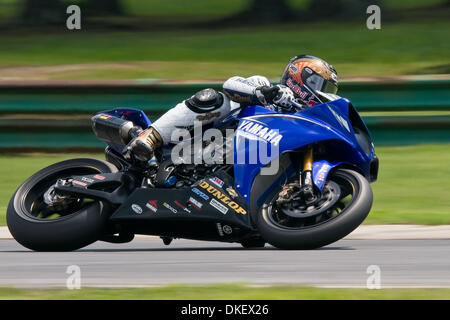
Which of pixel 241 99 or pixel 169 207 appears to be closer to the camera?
pixel 169 207

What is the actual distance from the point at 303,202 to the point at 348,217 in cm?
36

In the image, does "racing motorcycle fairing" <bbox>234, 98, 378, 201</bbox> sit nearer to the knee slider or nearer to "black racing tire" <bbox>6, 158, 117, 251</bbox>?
the knee slider

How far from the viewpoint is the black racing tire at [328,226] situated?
6.78 m

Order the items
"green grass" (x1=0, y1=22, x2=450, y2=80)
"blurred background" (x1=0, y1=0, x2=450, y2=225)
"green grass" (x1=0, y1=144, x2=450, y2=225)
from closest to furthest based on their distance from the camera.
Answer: "green grass" (x1=0, y1=144, x2=450, y2=225), "blurred background" (x1=0, y1=0, x2=450, y2=225), "green grass" (x1=0, y1=22, x2=450, y2=80)

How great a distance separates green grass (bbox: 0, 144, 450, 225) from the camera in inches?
363

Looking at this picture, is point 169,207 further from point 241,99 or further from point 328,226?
point 328,226

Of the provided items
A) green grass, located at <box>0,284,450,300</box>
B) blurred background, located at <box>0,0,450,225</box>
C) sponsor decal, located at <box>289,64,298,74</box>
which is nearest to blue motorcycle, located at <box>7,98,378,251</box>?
sponsor decal, located at <box>289,64,298,74</box>

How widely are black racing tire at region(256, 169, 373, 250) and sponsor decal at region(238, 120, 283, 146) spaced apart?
15.6 inches

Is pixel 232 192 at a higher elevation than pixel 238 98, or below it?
below

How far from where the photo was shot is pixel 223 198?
7.13 metres

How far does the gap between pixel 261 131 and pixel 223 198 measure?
0.52 meters

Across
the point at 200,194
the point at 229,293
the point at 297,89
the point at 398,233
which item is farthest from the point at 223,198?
the point at 398,233

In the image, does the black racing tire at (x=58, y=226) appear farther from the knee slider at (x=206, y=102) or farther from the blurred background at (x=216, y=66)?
the blurred background at (x=216, y=66)
